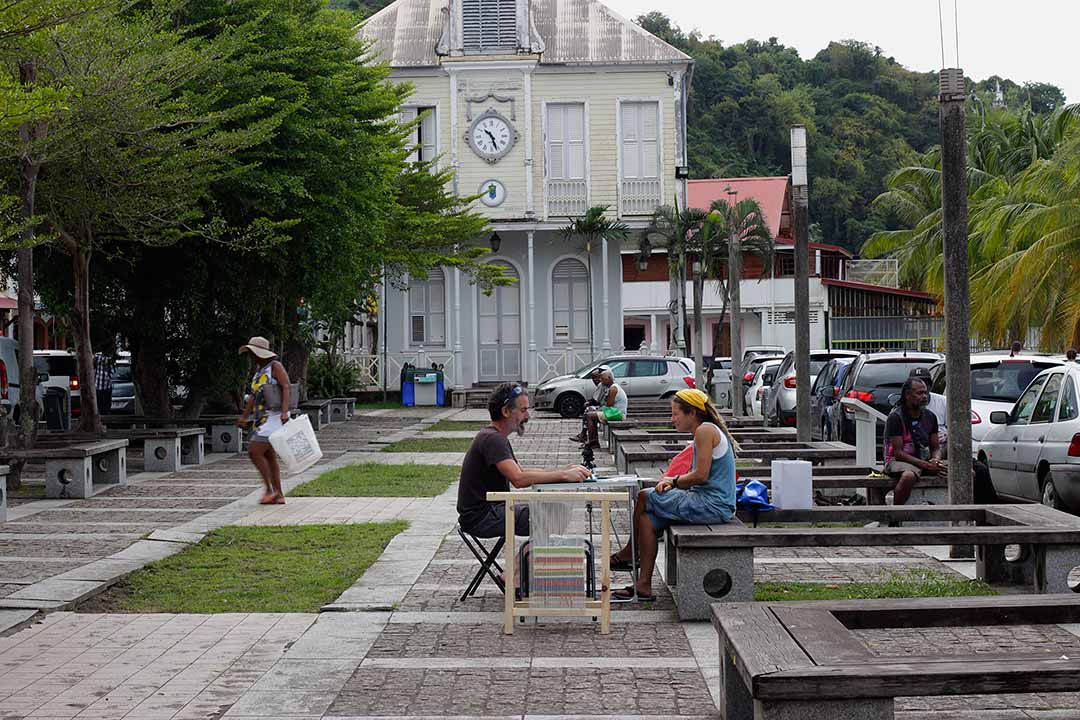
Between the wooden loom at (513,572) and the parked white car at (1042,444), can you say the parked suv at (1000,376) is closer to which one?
the parked white car at (1042,444)

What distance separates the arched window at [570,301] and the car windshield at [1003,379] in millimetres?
Result: 26622

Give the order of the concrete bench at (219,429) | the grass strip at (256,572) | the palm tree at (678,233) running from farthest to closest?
the palm tree at (678,233)
the concrete bench at (219,429)
the grass strip at (256,572)

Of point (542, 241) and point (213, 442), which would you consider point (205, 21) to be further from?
point (542, 241)

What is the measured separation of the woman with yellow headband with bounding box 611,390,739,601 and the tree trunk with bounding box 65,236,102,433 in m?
12.0

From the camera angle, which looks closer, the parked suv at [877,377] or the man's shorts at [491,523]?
the man's shorts at [491,523]

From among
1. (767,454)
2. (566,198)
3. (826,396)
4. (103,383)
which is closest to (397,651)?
(767,454)

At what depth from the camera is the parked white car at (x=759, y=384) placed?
30.3 meters

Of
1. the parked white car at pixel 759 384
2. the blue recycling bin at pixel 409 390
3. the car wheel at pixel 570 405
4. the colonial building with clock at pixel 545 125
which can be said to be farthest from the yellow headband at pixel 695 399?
the colonial building with clock at pixel 545 125

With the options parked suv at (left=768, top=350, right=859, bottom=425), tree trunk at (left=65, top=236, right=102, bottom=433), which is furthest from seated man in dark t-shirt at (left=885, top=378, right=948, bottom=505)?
parked suv at (left=768, top=350, right=859, bottom=425)

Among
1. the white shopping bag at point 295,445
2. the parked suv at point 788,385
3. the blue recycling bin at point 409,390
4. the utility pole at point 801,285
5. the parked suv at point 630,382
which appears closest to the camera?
the white shopping bag at point 295,445

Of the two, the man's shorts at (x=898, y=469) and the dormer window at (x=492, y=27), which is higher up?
the dormer window at (x=492, y=27)

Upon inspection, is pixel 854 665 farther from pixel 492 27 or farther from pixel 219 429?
pixel 492 27

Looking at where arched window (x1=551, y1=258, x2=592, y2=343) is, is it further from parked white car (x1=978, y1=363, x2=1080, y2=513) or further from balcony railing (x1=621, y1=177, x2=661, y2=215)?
parked white car (x1=978, y1=363, x2=1080, y2=513)

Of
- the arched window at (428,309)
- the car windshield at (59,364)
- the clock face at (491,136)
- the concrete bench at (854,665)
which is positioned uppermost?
the clock face at (491,136)
